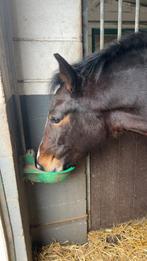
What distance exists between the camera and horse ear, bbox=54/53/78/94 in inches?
39.0

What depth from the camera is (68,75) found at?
103cm

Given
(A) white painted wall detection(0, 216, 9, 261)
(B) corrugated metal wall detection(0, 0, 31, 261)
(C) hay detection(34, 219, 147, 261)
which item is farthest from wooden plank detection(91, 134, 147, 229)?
(A) white painted wall detection(0, 216, 9, 261)

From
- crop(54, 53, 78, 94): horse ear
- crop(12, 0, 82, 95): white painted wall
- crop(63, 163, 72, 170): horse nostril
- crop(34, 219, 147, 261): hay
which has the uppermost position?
crop(12, 0, 82, 95): white painted wall

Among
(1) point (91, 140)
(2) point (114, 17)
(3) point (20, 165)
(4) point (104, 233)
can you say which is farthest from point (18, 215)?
(2) point (114, 17)

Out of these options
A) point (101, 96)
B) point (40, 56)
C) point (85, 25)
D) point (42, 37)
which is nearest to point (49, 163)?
point (101, 96)

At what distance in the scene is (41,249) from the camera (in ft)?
5.58

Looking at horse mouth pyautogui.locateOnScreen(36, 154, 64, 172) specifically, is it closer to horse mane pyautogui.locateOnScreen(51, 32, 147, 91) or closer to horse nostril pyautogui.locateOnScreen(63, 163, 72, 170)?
horse nostril pyautogui.locateOnScreen(63, 163, 72, 170)


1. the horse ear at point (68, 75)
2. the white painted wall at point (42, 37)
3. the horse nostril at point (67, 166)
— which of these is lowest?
the horse nostril at point (67, 166)

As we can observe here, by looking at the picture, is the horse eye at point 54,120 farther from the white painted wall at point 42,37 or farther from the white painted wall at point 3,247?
the white painted wall at point 3,247

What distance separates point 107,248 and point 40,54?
1557mm

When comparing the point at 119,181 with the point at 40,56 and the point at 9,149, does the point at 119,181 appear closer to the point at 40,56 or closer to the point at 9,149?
the point at 9,149

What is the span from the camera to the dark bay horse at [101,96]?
1.04m

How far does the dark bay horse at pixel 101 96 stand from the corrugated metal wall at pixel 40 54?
24cm

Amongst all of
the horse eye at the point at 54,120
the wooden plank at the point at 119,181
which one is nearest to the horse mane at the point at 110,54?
the horse eye at the point at 54,120
